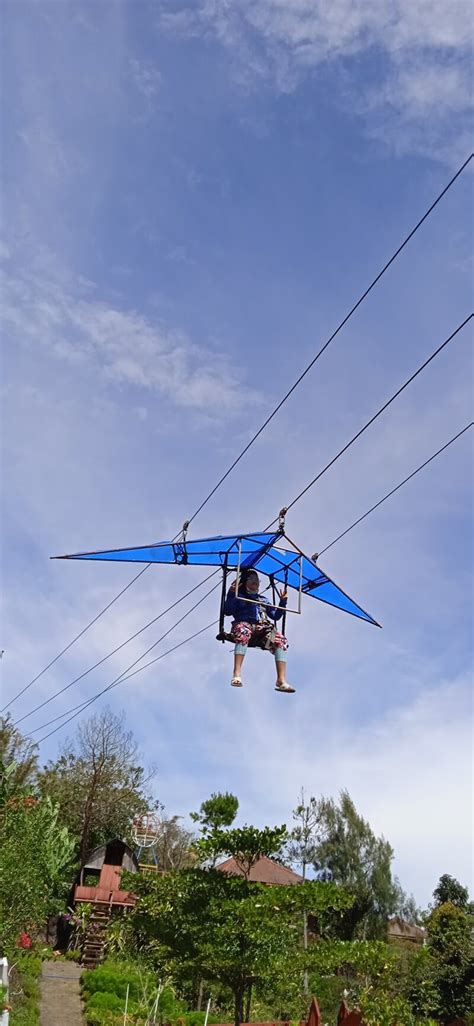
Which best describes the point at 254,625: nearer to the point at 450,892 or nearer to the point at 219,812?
the point at 219,812

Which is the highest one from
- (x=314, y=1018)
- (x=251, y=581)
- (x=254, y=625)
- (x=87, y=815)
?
(x=251, y=581)

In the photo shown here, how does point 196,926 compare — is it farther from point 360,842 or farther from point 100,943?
point 360,842

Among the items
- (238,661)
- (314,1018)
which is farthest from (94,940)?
Answer: (238,661)

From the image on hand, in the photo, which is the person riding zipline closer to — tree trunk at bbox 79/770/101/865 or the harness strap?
the harness strap

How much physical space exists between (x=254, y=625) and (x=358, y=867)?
2130 centimetres

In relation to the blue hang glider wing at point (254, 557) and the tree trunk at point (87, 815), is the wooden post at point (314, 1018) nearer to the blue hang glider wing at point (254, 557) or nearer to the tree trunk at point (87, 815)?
the blue hang glider wing at point (254, 557)

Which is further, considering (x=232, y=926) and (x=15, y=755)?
(x=15, y=755)

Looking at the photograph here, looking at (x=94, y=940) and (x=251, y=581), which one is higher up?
(x=251, y=581)

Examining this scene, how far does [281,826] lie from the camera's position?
9.91m

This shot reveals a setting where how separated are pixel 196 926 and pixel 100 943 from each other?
14.6 meters

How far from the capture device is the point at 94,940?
71.3 ft

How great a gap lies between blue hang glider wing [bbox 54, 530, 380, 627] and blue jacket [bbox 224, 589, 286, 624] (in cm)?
38

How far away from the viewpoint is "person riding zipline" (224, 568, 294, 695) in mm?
8133

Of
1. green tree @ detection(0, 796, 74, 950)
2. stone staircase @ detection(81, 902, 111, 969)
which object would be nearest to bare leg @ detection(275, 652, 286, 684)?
green tree @ detection(0, 796, 74, 950)
